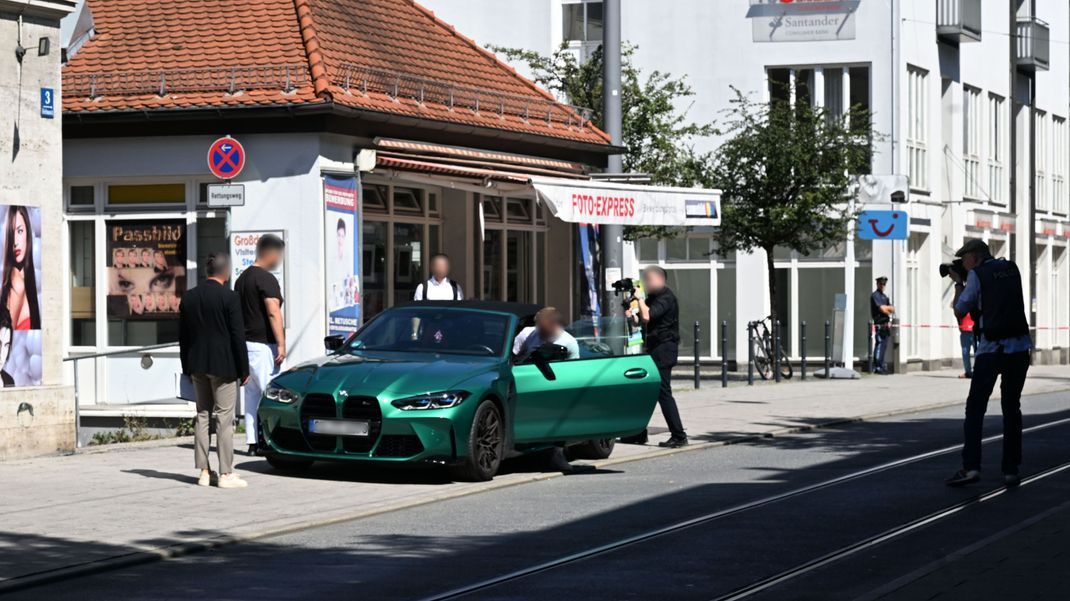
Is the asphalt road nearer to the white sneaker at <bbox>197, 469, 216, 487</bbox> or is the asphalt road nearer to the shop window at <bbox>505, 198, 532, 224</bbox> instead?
the white sneaker at <bbox>197, 469, 216, 487</bbox>

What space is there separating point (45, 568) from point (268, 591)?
4.40 ft

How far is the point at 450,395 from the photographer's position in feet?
45.7

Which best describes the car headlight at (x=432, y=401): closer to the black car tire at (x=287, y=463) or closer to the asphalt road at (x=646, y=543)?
the asphalt road at (x=646, y=543)

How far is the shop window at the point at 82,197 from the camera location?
22.6 m

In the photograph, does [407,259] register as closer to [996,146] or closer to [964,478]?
[964,478]

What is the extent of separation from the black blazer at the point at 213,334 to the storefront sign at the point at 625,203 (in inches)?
311

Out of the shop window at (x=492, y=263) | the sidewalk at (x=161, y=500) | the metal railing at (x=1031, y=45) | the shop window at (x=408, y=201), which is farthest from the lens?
the metal railing at (x=1031, y=45)

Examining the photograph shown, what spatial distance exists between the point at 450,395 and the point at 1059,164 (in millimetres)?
44205

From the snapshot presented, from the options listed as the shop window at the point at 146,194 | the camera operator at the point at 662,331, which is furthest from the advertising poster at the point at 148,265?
the camera operator at the point at 662,331

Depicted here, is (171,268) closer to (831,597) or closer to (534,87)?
(534,87)

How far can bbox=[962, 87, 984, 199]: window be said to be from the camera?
149ft

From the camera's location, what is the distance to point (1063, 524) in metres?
10.8

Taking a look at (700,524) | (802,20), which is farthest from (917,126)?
(700,524)

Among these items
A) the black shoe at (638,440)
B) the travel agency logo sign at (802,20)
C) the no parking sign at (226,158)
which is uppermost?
the travel agency logo sign at (802,20)
